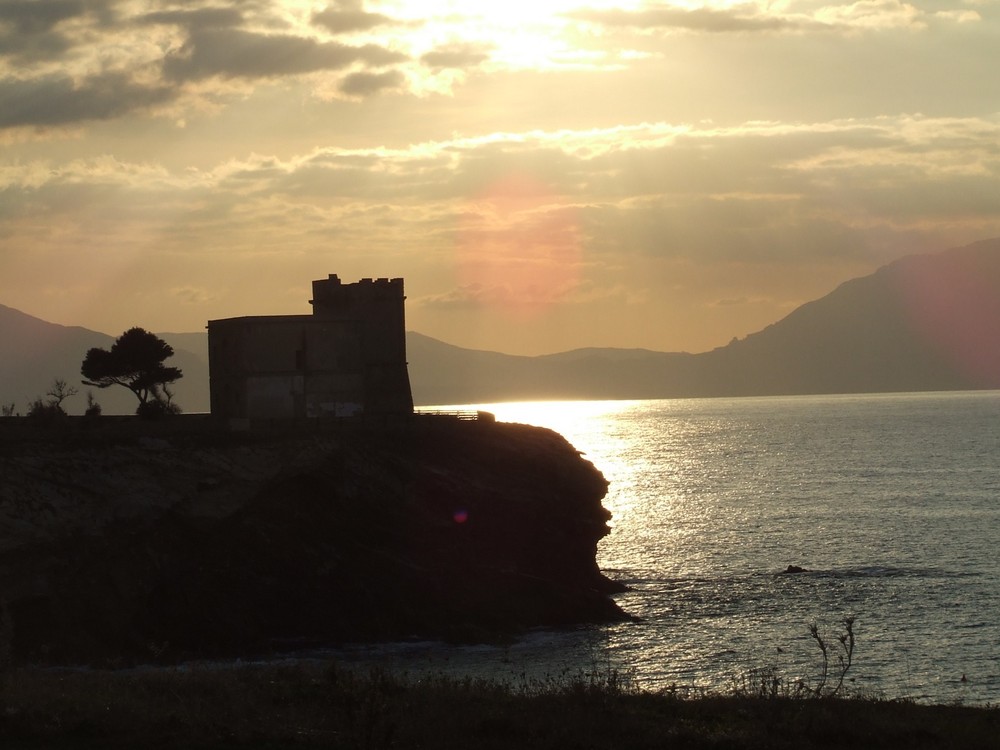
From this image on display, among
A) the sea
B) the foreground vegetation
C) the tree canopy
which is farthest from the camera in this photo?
the tree canopy

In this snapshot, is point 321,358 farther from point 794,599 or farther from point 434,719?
point 434,719

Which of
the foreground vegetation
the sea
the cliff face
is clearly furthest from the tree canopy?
the foreground vegetation

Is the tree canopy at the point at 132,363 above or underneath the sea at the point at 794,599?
above

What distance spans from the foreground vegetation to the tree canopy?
46964 mm

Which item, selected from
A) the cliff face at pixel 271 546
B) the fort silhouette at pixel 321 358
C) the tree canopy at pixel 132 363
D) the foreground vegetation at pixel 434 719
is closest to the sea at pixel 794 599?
the foreground vegetation at pixel 434 719

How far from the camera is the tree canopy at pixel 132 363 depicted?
71.9 m

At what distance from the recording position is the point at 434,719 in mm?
22922

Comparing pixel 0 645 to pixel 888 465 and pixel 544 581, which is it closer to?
pixel 544 581

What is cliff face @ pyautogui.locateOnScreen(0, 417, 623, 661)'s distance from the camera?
4662cm

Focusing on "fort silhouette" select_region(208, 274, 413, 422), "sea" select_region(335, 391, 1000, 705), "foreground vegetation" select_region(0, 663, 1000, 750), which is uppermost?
"fort silhouette" select_region(208, 274, 413, 422)

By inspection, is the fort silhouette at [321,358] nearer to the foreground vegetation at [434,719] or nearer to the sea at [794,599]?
the sea at [794,599]

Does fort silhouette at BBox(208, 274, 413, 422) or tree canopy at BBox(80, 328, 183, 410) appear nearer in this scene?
fort silhouette at BBox(208, 274, 413, 422)

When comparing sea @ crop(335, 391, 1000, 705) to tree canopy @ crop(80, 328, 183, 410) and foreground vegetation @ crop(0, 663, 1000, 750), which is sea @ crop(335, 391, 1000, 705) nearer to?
foreground vegetation @ crop(0, 663, 1000, 750)

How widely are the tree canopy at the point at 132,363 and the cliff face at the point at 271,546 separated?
62.6 feet
